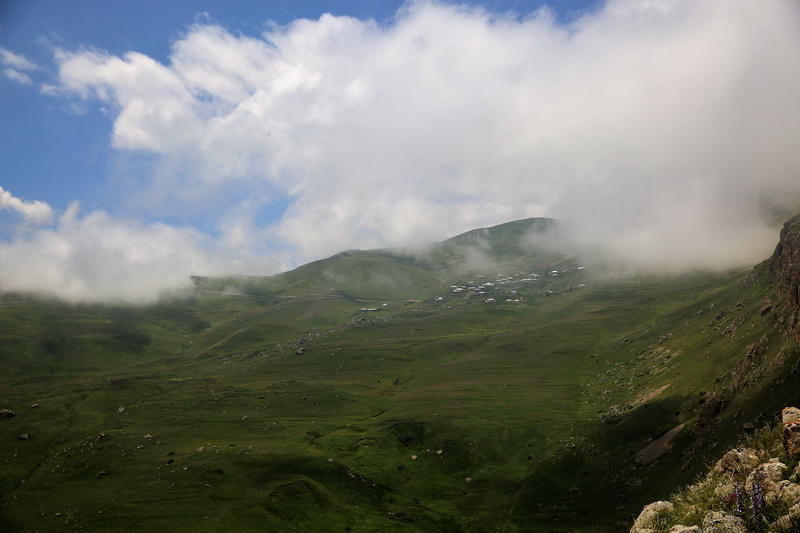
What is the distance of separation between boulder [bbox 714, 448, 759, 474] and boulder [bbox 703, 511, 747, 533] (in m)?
8.13

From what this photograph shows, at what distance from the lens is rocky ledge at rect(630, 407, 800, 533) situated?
2048 cm

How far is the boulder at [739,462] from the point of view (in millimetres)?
28875

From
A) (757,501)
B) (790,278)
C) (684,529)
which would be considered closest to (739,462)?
(684,529)

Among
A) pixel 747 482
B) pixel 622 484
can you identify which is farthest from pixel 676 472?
pixel 747 482

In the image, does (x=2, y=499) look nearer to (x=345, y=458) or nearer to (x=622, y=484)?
(x=345, y=458)

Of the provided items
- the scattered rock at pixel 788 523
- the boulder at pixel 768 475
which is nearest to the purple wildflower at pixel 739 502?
the scattered rock at pixel 788 523

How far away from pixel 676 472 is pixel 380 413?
391 feet

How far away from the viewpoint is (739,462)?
29953 millimetres

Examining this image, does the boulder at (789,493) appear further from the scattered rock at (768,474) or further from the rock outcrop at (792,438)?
the rock outcrop at (792,438)

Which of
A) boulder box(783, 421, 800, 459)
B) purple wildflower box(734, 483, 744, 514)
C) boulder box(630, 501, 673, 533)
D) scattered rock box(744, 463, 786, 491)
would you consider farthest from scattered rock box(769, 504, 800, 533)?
boulder box(630, 501, 673, 533)

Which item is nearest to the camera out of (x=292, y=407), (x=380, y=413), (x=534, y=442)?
(x=534, y=442)

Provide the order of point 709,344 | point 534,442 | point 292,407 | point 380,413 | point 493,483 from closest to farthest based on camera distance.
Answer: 1. point 493,483
2. point 534,442
3. point 709,344
4. point 380,413
5. point 292,407

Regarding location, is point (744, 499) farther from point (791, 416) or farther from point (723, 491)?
point (791, 416)

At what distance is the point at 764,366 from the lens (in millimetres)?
85188
